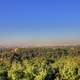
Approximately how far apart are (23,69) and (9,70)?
8.68 ft

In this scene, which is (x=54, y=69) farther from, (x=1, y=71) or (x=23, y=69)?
(x=1, y=71)

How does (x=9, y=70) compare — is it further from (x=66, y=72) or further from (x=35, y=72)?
(x=66, y=72)

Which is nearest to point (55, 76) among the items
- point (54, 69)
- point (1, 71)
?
point (54, 69)

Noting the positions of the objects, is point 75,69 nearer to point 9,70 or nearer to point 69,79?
point 69,79

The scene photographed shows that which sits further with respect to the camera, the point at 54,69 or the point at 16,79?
the point at 54,69

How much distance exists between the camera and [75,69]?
60.1m

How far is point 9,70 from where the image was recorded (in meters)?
63.0

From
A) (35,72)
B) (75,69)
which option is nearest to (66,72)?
(75,69)

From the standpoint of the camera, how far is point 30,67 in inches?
2436

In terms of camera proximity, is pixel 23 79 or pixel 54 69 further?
pixel 54 69

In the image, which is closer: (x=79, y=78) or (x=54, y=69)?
(x=79, y=78)

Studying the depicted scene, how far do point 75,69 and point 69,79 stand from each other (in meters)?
2.43

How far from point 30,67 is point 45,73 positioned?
132 inches

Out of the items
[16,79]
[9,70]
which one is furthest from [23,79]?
[9,70]
